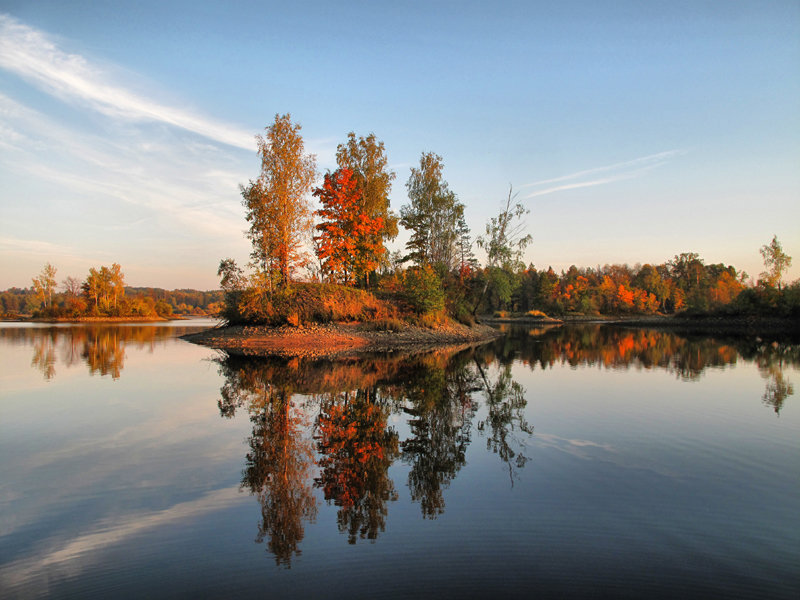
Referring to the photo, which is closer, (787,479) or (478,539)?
(478,539)

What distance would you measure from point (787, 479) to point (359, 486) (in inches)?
219

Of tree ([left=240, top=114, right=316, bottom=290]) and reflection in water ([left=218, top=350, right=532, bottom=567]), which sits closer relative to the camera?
reflection in water ([left=218, top=350, right=532, bottom=567])

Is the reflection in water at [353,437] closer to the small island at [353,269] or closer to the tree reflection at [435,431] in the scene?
the tree reflection at [435,431]

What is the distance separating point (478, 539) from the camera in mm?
4062

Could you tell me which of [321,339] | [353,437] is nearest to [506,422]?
[353,437]

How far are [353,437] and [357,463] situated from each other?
1.30 metres

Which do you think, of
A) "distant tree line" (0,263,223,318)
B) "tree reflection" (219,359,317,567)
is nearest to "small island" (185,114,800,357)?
"tree reflection" (219,359,317,567)

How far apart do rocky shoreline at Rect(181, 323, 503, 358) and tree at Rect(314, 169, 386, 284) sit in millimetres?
5404

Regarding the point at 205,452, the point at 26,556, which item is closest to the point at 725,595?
the point at 26,556

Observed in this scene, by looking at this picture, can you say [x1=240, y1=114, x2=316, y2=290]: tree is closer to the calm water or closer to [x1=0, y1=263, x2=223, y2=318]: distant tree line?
the calm water

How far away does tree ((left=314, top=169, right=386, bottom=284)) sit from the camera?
107 feet

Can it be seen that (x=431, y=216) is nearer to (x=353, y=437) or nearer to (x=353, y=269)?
(x=353, y=269)

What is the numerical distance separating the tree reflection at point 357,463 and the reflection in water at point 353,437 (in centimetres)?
1

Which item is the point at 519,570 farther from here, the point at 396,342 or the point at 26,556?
the point at 396,342
